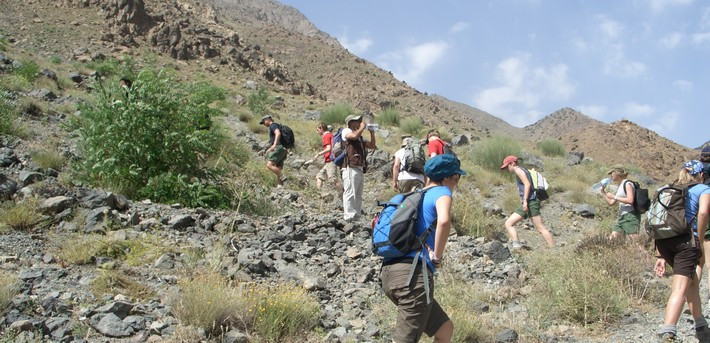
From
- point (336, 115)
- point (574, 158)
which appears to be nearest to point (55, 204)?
point (336, 115)

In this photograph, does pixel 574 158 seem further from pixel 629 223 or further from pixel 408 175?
pixel 408 175

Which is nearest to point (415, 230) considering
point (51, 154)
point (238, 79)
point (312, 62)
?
point (51, 154)

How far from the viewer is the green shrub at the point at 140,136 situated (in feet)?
27.9

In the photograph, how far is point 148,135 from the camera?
8.62 metres

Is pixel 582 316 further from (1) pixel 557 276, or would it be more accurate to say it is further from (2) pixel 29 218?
(2) pixel 29 218

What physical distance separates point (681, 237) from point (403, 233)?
2.50 meters

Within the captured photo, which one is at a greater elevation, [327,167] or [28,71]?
[28,71]

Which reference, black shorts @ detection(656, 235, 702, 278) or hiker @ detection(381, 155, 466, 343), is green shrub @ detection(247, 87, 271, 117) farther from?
hiker @ detection(381, 155, 466, 343)

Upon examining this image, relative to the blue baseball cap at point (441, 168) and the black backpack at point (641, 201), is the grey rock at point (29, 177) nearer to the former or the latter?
the blue baseball cap at point (441, 168)

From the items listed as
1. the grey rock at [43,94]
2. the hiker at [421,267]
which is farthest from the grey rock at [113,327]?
the grey rock at [43,94]

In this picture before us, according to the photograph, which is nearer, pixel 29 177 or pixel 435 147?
pixel 29 177

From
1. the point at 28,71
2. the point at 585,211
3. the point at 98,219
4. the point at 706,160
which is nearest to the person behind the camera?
the point at 706,160

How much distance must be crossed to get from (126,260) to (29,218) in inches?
58.0

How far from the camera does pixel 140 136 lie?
8617mm
